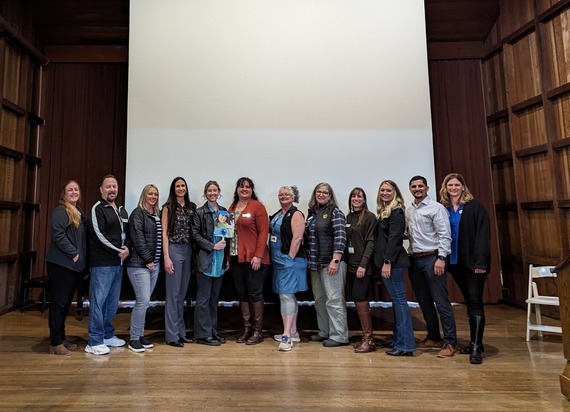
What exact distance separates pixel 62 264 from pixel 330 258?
7.07 ft

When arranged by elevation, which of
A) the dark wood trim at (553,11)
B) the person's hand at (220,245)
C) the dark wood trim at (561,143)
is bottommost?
the person's hand at (220,245)

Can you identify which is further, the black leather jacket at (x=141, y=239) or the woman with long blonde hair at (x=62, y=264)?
the black leather jacket at (x=141, y=239)

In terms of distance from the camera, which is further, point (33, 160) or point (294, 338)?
point (33, 160)

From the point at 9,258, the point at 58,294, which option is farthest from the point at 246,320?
the point at 9,258

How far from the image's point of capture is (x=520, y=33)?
434 centimetres

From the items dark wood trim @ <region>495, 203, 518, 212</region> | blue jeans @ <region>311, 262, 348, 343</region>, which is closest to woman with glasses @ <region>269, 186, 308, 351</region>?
blue jeans @ <region>311, 262, 348, 343</region>

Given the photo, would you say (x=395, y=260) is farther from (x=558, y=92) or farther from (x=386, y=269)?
(x=558, y=92)

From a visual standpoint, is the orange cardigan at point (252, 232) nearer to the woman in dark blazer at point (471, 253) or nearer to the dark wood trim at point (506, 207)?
the woman in dark blazer at point (471, 253)

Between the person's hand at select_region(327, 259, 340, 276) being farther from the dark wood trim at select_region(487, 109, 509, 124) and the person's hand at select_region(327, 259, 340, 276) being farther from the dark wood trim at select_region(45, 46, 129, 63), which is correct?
the dark wood trim at select_region(45, 46, 129, 63)

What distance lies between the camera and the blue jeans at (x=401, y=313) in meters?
2.69

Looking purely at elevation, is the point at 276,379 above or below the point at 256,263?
below

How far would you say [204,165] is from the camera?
4020 millimetres

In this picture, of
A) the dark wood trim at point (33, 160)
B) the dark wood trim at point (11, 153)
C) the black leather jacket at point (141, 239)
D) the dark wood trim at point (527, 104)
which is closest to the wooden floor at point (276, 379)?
the black leather jacket at point (141, 239)

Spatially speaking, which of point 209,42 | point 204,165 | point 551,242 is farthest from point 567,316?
point 209,42
